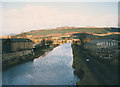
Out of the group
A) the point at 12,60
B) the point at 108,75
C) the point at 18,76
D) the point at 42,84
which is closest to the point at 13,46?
the point at 12,60

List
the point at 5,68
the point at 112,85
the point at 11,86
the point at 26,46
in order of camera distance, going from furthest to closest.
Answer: the point at 26,46 → the point at 5,68 → the point at 11,86 → the point at 112,85

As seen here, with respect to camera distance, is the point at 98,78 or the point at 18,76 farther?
the point at 18,76

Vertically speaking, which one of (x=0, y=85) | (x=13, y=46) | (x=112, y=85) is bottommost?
(x=0, y=85)

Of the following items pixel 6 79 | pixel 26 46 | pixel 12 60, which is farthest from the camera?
pixel 26 46

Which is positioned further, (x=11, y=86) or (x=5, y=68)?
(x=5, y=68)

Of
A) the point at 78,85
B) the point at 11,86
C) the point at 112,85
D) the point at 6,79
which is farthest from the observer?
the point at 6,79

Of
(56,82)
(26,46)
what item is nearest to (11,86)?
(56,82)

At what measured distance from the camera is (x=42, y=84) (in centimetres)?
1914

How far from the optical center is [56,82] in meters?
19.9

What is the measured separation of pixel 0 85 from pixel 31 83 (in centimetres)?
543

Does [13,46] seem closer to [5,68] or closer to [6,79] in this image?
[5,68]

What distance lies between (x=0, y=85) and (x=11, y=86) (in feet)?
7.36

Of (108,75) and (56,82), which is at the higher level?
(108,75)

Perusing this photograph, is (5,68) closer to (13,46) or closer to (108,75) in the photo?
(13,46)
